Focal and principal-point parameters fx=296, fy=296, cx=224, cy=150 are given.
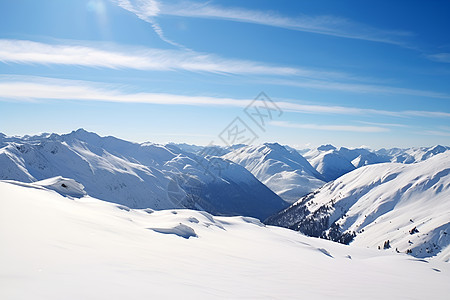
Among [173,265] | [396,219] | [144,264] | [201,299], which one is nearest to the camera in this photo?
[201,299]

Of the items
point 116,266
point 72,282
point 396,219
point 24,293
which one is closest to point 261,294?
point 116,266

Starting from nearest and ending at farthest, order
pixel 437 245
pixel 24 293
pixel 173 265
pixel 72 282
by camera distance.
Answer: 1. pixel 24 293
2. pixel 72 282
3. pixel 173 265
4. pixel 437 245

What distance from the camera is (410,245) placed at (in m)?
144

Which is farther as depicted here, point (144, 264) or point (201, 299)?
point (144, 264)

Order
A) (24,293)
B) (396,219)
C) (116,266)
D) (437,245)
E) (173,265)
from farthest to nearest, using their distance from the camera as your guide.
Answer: (396,219), (437,245), (173,265), (116,266), (24,293)

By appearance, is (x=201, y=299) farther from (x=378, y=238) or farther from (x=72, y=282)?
(x=378, y=238)

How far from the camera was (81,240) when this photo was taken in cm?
1627

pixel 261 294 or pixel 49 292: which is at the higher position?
pixel 49 292

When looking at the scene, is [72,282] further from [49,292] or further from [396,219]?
[396,219]

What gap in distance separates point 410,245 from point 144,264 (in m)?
166

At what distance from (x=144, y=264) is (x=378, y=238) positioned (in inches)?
7396

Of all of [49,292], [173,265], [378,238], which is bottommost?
[378,238]

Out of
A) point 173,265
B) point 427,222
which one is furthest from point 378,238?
point 173,265

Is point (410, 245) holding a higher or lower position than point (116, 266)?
lower
